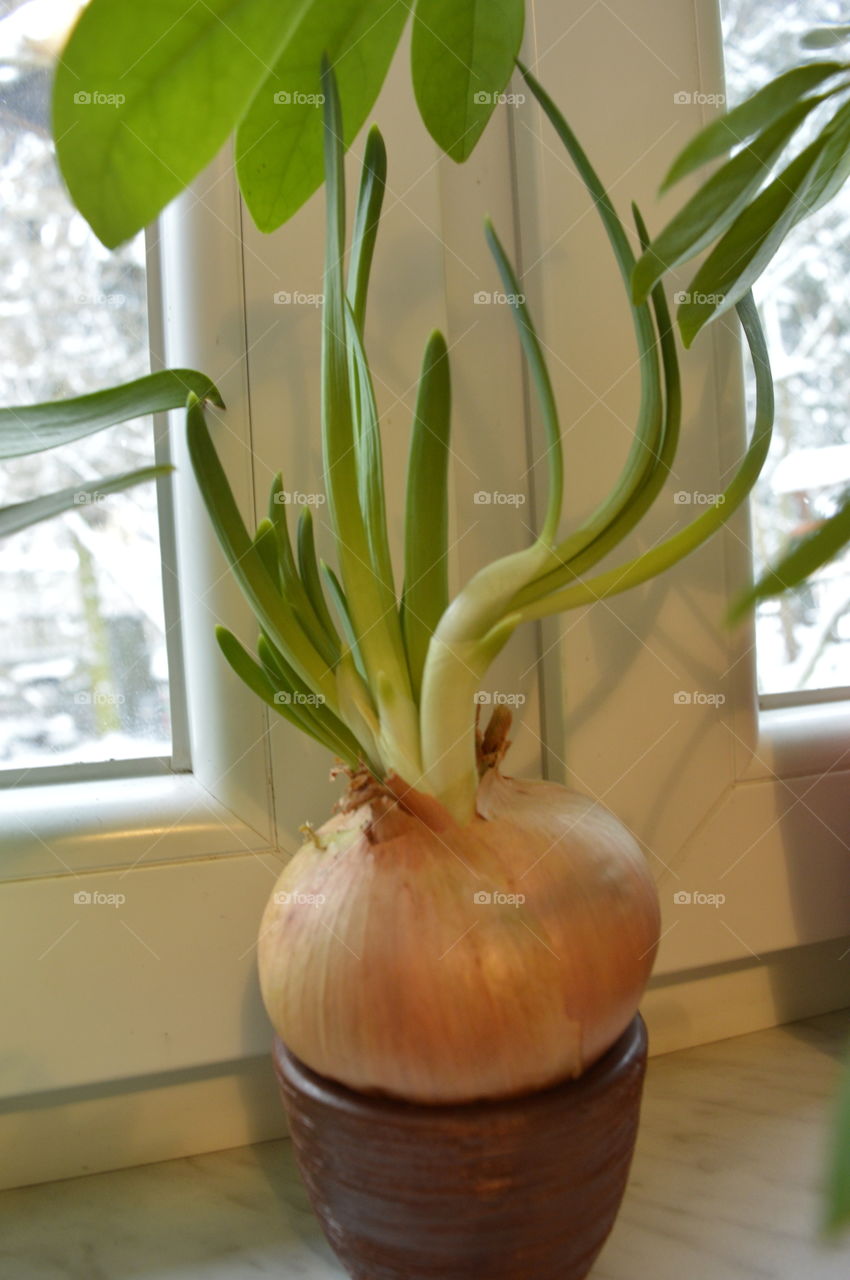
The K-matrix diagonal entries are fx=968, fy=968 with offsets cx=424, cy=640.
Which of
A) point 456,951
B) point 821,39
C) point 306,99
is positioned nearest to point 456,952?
point 456,951

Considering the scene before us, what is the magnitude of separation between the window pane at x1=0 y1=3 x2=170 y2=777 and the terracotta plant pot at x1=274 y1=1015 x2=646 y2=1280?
283 millimetres

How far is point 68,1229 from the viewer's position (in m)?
0.48

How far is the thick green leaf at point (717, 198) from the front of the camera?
33cm

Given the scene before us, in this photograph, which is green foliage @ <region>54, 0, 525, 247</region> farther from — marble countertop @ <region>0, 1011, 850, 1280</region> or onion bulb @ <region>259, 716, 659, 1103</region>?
marble countertop @ <region>0, 1011, 850, 1280</region>

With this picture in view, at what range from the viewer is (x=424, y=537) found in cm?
43

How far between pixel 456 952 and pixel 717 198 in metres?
0.28

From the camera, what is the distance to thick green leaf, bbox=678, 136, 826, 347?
36cm

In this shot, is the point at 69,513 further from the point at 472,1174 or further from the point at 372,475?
the point at 472,1174

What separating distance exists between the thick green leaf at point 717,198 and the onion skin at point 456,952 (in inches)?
8.3

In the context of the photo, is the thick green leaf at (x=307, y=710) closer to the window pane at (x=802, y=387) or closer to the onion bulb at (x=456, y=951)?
the onion bulb at (x=456, y=951)

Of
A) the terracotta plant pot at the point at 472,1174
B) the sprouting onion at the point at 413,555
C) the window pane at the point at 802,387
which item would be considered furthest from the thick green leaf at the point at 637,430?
the window pane at the point at 802,387

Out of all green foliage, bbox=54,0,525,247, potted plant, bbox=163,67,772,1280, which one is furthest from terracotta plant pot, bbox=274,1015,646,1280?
green foliage, bbox=54,0,525,247

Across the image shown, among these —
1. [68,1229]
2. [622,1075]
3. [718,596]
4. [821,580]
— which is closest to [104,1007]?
[68,1229]

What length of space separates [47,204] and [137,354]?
0.33 ft
